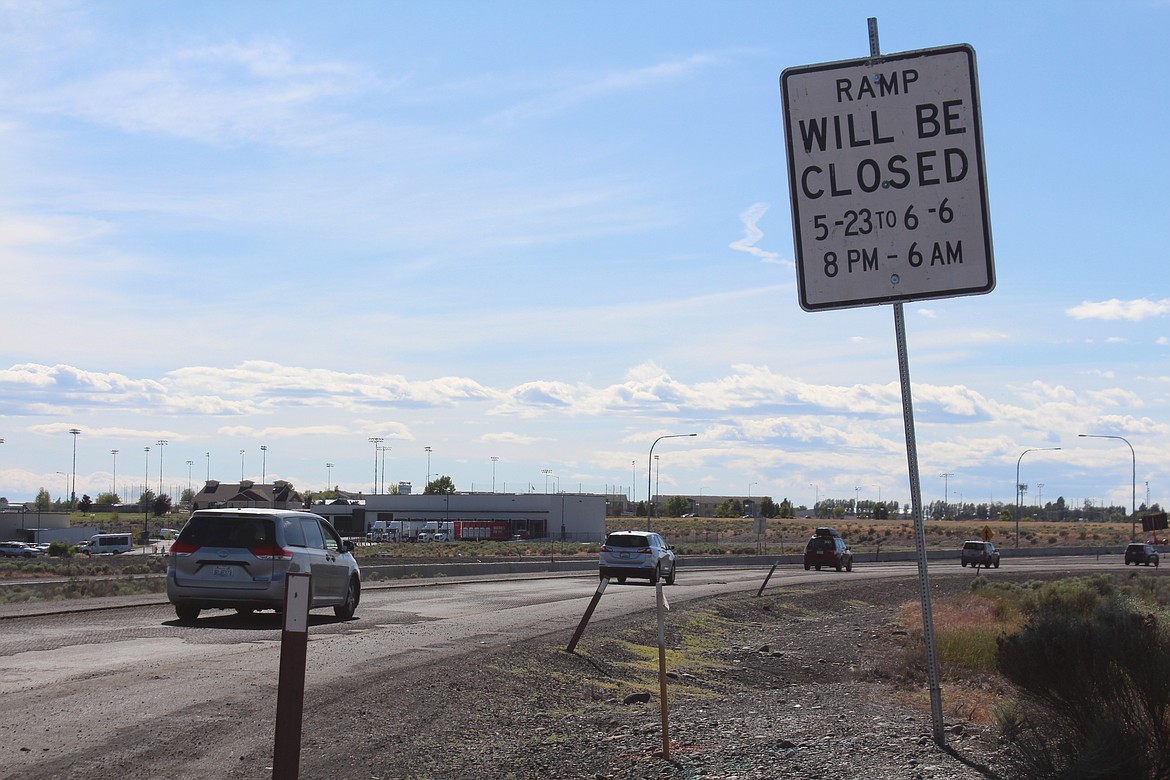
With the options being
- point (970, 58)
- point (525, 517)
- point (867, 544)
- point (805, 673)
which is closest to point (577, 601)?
point (805, 673)

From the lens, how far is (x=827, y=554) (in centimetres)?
5341

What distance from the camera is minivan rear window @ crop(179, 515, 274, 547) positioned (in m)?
16.7

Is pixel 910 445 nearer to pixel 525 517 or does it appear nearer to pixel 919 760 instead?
pixel 919 760

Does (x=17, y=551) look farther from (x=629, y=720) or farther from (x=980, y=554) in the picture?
(x=629, y=720)

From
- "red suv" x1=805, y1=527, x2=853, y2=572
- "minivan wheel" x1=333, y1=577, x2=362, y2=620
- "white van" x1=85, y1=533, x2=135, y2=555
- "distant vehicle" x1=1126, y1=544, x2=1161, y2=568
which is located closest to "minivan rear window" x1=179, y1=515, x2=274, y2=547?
"minivan wheel" x1=333, y1=577, x2=362, y2=620

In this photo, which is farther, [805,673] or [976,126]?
[805,673]

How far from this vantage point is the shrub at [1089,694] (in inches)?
261

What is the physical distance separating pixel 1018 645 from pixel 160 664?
9.43m

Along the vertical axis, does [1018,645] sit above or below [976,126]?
below

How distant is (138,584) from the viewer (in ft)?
97.6

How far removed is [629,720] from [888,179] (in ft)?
18.1

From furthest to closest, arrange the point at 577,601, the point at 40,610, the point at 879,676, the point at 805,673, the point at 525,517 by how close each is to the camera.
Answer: the point at 525,517, the point at 577,601, the point at 40,610, the point at 805,673, the point at 879,676

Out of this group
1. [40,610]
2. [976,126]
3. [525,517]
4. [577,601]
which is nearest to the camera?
[976,126]

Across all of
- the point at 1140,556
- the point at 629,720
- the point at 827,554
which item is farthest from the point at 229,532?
the point at 1140,556
